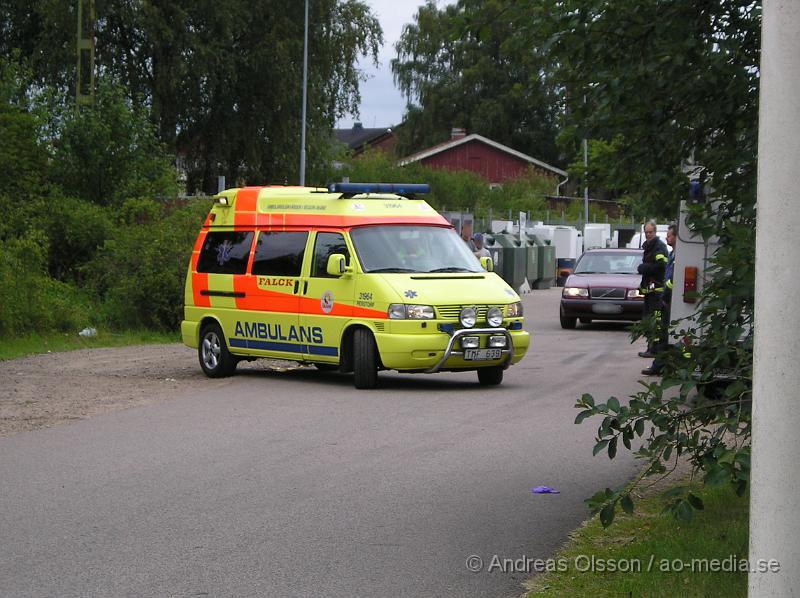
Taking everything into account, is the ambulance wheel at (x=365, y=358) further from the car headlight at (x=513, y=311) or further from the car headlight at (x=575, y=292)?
the car headlight at (x=575, y=292)

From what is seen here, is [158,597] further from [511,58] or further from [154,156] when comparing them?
[154,156]

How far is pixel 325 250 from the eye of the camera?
16344 millimetres

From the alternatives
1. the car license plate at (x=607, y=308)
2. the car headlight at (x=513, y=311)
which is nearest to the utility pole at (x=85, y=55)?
the car license plate at (x=607, y=308)

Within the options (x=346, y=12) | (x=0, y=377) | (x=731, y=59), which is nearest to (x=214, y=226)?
(x=0, y=377)

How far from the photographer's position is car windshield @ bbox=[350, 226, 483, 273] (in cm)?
1606

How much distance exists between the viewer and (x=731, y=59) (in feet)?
23.7

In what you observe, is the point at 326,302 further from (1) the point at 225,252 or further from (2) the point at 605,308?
(2) the point at 605,308

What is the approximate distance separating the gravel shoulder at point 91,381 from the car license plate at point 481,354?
10.3 ft

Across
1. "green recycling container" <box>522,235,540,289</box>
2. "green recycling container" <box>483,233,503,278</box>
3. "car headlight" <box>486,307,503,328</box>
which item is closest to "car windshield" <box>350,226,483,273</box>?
"car headlight" <box>486,307,503,328</box>

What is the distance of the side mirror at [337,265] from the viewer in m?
15.8

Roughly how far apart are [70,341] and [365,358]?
8.63 m

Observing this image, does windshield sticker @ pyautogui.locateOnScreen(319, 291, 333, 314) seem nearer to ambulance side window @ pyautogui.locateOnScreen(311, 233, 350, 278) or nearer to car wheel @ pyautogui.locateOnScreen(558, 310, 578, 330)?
ambulance side window @ pyautogui.locateOnScreen(311, 233, 350, 278)

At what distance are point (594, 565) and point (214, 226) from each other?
11.9m

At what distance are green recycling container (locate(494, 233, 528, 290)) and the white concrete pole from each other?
116 ft
